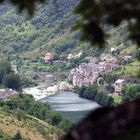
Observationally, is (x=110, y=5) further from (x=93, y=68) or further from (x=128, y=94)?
(x=93, y=68)

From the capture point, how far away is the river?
179 ft

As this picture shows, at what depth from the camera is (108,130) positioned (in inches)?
158

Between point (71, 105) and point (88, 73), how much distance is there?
23354 millimetres

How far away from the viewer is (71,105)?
62.2 m

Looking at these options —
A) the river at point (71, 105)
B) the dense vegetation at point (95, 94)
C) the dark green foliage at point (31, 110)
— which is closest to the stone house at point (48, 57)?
the river at point (71, 105)

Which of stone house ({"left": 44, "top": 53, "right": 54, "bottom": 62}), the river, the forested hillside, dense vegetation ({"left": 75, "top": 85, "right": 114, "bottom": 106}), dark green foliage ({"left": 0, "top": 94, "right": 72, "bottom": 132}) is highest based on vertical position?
the forested hillside

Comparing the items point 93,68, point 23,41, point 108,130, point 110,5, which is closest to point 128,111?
point 108,130

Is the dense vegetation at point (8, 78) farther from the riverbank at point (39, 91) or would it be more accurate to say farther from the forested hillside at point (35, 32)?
the forested hillside at point (35, 32)

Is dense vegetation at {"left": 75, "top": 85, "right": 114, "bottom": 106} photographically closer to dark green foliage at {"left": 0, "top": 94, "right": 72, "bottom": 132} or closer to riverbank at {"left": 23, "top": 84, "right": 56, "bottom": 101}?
riverbank at {"left": 23, "top": 84, "right": 56, "bottom": 101}

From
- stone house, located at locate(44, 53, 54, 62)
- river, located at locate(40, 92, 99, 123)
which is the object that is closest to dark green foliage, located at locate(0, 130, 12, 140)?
river, located at locate(40, 92, 99, 123)

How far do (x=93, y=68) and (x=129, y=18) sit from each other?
81.9m

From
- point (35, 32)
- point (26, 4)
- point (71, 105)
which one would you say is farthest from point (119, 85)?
point (26, 4)

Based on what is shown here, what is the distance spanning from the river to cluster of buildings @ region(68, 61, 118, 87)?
5958 mm

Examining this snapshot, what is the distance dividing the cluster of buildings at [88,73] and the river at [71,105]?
235 inches
